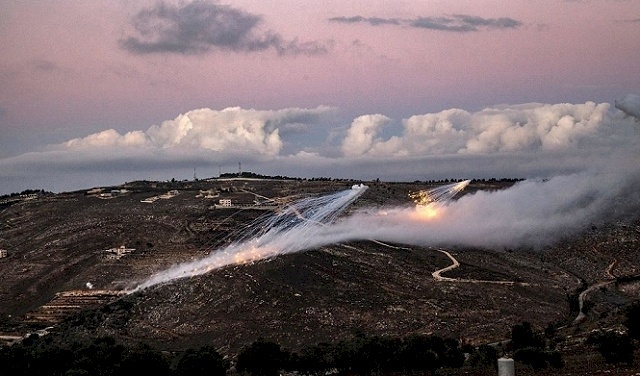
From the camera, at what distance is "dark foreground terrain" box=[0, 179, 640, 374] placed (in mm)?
144500

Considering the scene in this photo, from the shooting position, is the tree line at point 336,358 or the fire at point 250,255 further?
the fire at point 250,255

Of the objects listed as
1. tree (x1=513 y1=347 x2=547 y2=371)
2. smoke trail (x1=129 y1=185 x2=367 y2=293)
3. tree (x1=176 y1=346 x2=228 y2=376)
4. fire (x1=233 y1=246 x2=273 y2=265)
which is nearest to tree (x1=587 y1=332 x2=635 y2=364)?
tree (x1=513 y1=347 x2=547 y2=371)

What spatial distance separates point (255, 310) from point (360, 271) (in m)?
25.4

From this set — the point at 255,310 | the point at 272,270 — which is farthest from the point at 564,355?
the point at 272,270

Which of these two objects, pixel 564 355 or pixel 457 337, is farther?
pixel 457 337

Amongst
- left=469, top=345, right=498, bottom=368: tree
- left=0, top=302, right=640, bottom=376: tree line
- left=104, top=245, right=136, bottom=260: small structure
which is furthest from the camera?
left=104, top=245, right=136, bottom=260: small structure

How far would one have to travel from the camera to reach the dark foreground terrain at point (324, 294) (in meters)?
144

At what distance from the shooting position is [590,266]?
18638cm

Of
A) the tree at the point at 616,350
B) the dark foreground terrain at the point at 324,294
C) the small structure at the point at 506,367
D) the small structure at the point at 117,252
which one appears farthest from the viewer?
the small structure at the point at 117,252

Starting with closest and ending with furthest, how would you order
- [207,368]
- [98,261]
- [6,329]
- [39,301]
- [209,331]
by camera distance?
[207,368] → [209,331] → [6,329] → [39,301] → [98,261]

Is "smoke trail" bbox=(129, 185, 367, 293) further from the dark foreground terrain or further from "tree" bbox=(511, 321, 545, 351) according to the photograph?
"tree" bbox=(511, 321, 545, 351)

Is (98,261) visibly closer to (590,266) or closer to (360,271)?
(360,271)

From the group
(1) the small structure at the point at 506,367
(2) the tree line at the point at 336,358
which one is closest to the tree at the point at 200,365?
(2) the tree line at the point at 336,358

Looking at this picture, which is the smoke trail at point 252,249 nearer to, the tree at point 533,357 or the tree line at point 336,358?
the tree line at point 336,358
